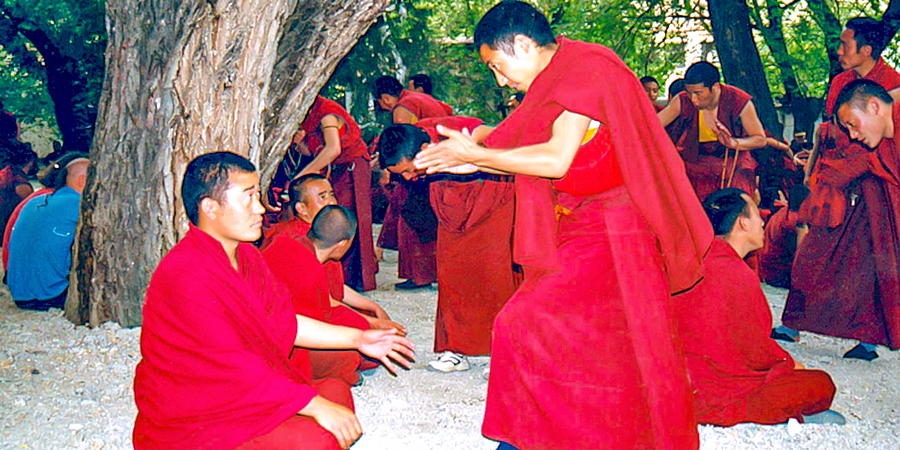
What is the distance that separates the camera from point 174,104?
4273 millimetres

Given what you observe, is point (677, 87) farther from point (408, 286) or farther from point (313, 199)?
point (313, 199)

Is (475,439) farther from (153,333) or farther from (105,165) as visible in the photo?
(105,165)

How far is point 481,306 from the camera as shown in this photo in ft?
13.9

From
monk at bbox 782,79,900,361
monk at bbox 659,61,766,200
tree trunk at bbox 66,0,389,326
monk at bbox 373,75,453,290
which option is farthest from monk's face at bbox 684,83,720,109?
tree trunk at bbox 66,0,389,326

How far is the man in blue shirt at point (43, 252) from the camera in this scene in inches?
207

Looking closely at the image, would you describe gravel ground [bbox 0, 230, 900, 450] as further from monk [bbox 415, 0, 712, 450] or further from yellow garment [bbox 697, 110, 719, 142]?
yellow garment [bbox 697, 110, 719, 142]

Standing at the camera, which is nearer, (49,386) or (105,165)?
(49,386)

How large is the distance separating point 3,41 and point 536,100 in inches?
548

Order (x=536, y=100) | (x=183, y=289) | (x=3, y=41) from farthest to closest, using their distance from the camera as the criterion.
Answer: (x=3, y=41), (x=536, y=100), (x=183, y=289)

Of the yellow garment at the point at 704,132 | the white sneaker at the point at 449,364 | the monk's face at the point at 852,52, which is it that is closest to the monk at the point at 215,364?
the white sneaker at the point at 449,364

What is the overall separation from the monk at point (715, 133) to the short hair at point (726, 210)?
81.5 inches

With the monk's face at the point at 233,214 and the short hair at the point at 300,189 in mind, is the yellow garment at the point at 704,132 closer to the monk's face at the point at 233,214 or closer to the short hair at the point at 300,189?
the short hair at the point at 300,189

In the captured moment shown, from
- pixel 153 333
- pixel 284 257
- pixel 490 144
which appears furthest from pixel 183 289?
pixel 284 257

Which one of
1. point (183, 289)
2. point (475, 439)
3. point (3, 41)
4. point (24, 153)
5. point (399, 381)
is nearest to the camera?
point (183, 289)
